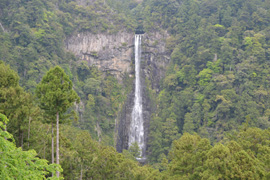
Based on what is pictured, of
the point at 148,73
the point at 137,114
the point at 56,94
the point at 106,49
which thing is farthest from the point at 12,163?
the point at 106,49

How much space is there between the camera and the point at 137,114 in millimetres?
46812

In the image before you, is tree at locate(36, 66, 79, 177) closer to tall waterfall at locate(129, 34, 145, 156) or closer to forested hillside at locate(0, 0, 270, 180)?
forested hillside at locate(0, 0, 270, 180)

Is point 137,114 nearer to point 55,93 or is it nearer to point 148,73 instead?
point 148,73

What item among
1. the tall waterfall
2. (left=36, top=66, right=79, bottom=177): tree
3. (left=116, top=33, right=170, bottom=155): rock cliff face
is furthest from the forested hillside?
(left=36, top=66, right=79, bottom=177): tree

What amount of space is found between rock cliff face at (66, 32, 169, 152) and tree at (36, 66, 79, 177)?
110 feet

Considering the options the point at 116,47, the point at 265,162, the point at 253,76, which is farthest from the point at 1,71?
the point at 116,47

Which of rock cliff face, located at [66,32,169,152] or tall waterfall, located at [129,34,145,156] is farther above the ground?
rock cliff face, located at [66,32,169,152]

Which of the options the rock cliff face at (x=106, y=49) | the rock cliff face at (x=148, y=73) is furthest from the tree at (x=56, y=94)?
the rock cliff face at (x=106, y=49)

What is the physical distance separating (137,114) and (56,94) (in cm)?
3404

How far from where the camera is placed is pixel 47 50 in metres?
41.2

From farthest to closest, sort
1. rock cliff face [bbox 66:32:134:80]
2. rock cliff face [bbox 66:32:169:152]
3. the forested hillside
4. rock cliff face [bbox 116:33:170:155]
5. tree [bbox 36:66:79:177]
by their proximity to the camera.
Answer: rock cliff face [bbox 66:32:134:80]
rock cliff face [bbox 66:32:169:152]
rock cliff face [bbox 116:33:170:155]
the forested hillside
tree [bbox 36:66:79:177]

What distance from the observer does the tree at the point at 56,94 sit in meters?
13.4

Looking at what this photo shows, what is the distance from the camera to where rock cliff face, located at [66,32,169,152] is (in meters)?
48.5

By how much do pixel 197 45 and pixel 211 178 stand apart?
34.7 m
